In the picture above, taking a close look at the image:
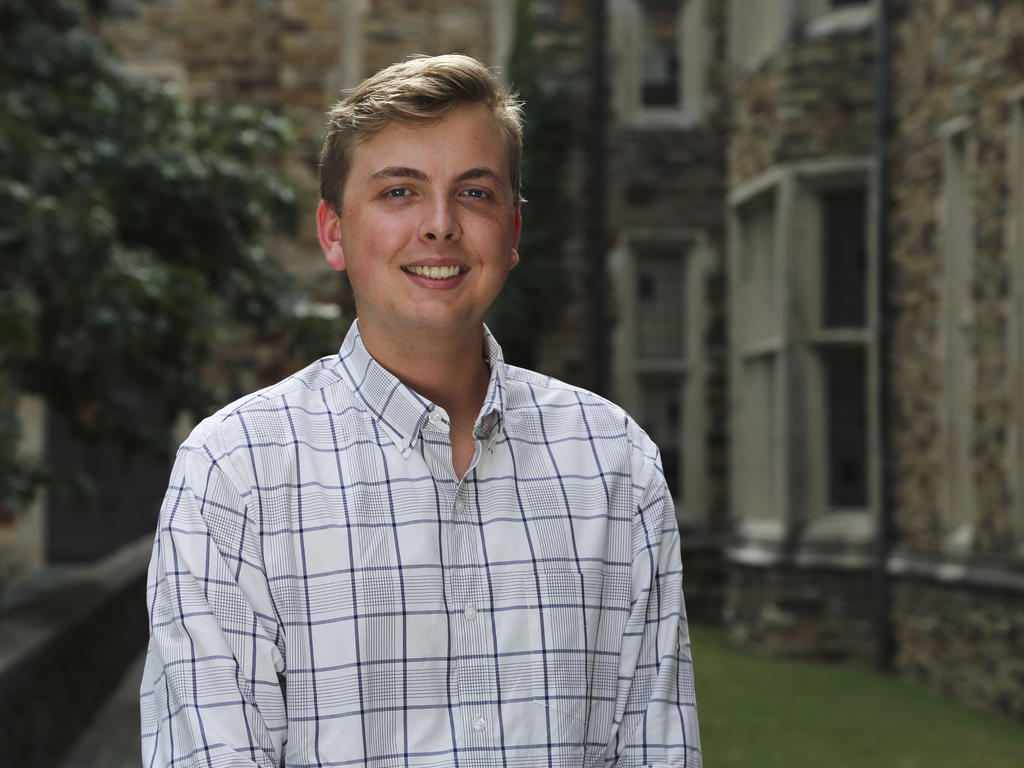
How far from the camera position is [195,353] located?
29.1 ft

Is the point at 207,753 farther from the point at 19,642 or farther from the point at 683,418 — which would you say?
the point at 683,418

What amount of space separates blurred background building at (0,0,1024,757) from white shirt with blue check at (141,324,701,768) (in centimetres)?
627

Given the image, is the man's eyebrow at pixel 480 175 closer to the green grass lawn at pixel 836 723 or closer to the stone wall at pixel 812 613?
the green grass lawn at pixel 836 723

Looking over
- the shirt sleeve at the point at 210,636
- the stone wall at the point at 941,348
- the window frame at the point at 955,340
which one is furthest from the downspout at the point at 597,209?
the shirt sleeve at the point at 210,636

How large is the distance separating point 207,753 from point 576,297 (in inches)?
494

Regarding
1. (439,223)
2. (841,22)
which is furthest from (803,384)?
(439,223)

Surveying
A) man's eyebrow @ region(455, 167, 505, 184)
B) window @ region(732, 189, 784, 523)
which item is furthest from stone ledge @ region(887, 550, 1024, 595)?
man's eyebrow @ region(455, 167, 505, 184)

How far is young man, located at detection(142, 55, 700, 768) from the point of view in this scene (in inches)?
72.8

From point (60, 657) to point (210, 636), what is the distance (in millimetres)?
6145

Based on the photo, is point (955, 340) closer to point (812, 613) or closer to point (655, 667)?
point (812, 613)

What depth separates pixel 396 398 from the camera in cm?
200

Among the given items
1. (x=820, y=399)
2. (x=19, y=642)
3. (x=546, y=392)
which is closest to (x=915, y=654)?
(x=820, y=399)

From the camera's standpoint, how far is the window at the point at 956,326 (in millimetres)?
8898

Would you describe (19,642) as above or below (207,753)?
below
